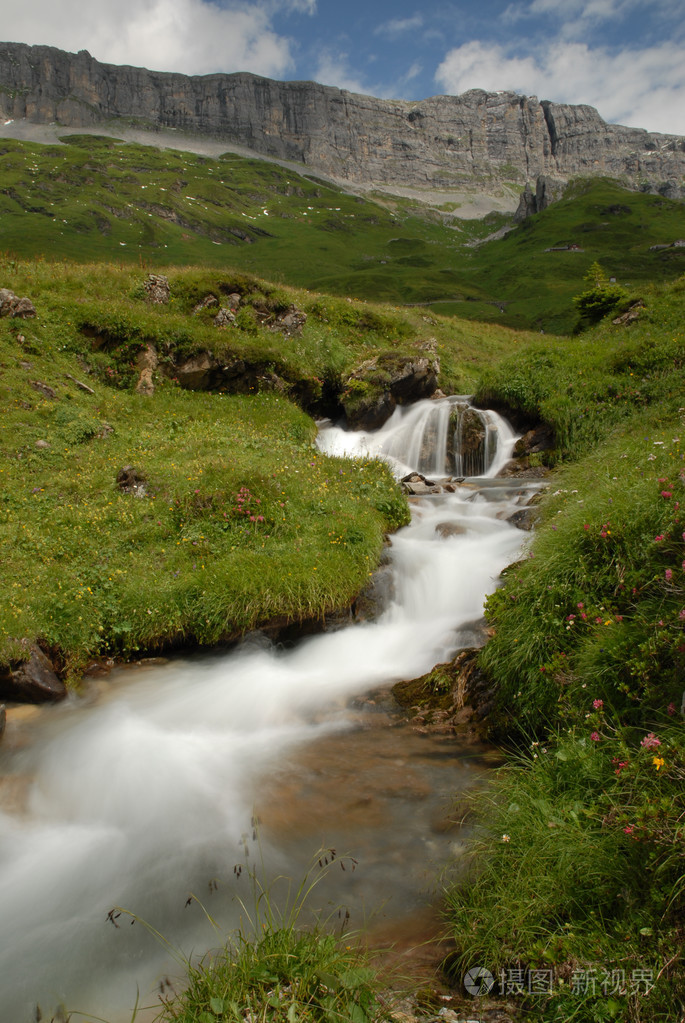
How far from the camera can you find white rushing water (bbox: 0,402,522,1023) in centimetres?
455

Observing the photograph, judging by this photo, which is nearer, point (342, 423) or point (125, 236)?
point (342, 423)

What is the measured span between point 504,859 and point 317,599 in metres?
6.11

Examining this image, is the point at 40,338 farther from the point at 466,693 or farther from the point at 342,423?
the point at 466,693

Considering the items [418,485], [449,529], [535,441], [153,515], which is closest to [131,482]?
[153,515]

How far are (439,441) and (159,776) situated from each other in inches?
593

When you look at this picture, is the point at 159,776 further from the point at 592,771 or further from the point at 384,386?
the point at 384,386

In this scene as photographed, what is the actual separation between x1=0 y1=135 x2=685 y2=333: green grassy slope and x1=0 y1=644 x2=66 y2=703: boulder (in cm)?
8149

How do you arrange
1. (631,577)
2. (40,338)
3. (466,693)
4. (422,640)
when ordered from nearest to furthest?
(631,577) → (466,693) → (422,640) → (40,338)

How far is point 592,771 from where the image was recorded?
4559mm

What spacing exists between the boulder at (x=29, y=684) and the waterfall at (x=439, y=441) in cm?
1233

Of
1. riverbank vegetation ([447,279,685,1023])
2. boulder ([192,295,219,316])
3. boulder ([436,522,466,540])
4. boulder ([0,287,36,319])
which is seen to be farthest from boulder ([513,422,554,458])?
boulder ([0,287,36,319])

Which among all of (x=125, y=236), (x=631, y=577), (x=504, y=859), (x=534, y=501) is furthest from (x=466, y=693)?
(x=125, y=236)

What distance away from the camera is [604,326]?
69.7ft

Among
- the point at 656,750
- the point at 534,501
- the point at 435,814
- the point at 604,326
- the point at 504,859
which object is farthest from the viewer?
the point at 604,326
